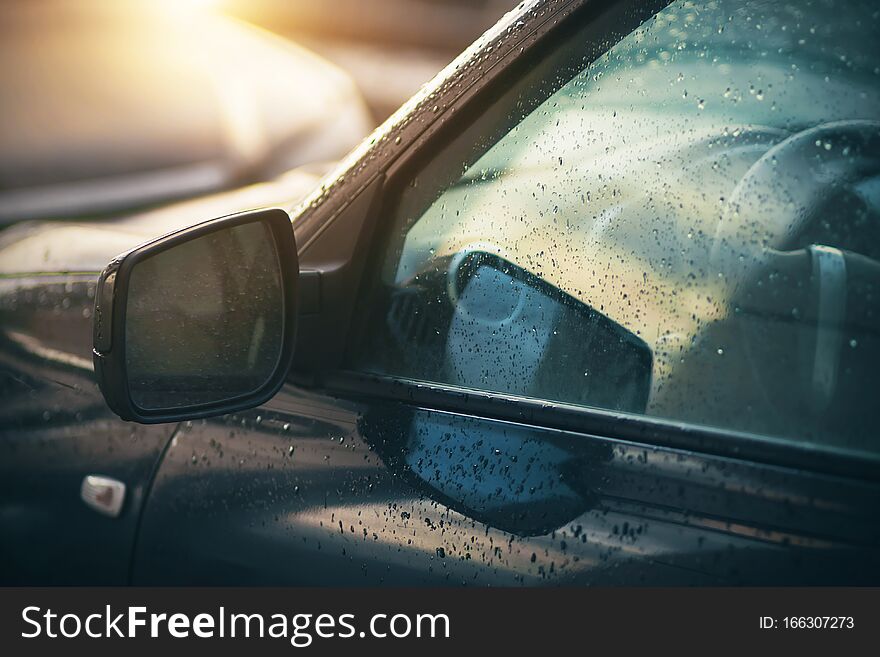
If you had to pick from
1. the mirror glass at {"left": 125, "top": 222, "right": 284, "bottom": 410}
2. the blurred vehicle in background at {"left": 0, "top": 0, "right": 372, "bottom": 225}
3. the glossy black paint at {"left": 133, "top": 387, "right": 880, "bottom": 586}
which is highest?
the blurred vehicle in background at {"left": 0, "top": 0, "right": 372, "bottom": 225}

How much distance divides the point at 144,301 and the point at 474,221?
0.49m

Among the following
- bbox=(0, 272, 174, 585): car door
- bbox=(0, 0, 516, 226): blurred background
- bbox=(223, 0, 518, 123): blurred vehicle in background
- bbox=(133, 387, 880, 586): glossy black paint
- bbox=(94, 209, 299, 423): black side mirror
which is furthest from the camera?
bbox=(223, 0, 518, 123): blurred vehicle in background

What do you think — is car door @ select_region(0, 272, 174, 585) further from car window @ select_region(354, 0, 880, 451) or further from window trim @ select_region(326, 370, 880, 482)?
car window @ select_region(354, 0, 880, 451)

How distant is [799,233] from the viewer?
125 centimetres

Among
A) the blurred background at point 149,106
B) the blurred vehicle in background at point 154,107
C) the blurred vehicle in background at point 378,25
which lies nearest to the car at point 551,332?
the blurred background at point 149,106

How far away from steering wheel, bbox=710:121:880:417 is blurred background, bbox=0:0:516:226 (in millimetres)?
4654

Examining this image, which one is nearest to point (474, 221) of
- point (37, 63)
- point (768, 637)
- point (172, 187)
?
point (768, 637)

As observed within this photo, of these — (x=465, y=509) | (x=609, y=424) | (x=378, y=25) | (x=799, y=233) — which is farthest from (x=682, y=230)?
(x=378, y=25)

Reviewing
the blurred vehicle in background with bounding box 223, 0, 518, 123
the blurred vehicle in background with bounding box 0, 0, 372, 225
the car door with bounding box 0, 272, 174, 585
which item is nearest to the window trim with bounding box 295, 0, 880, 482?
the car door with bounding box 0, 272, 174, 585

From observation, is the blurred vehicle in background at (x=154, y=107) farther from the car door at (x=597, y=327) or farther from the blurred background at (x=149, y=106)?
the car door at (x=597, y=327)

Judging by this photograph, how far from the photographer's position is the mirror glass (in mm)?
1556

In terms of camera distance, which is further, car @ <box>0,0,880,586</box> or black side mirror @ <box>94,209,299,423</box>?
black side mirror @ <box>94,209,299,423</box>

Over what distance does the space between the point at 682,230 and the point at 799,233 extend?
14 cm

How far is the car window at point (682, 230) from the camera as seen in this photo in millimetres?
1223
